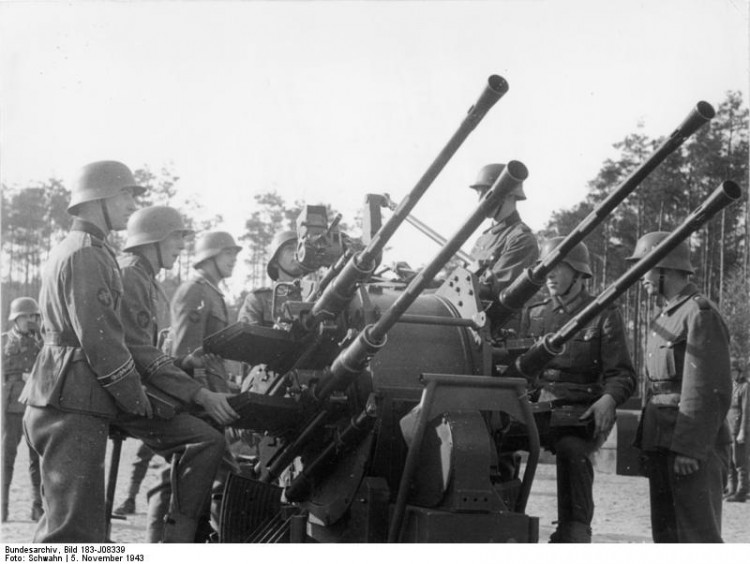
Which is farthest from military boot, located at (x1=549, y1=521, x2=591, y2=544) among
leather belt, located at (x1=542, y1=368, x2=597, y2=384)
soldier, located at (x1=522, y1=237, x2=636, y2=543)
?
leather belt, located at (x1=542, y1=368, x2=597, y2=384)

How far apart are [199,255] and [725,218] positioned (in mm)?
25901

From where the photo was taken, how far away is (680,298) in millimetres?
6488

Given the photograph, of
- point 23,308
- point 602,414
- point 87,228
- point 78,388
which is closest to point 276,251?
point 87,228

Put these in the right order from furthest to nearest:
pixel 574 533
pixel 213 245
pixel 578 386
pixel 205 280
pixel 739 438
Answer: pixel 739 438, pixel 213 245, pixel 205 280, pixel 578 386, pixel 574 533

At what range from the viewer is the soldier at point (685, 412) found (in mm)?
6020

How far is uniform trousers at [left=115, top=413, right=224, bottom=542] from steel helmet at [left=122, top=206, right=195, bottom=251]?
142 cm

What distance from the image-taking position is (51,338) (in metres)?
5.40

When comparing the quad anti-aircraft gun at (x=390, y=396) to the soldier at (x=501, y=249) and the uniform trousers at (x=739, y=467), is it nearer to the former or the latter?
the soldier at (x=501, y=249)

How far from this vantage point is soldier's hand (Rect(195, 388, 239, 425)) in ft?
19.0

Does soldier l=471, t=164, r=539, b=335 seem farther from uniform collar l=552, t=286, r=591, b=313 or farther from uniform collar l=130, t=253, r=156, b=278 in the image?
uniform collar l=130, t=253, r=156, b=278

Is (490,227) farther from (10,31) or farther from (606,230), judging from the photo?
(606,230)

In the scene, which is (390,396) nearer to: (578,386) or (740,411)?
(578,386)

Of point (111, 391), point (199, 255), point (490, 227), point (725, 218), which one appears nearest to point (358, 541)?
point (111, 391)

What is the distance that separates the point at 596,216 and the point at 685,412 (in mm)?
1627
